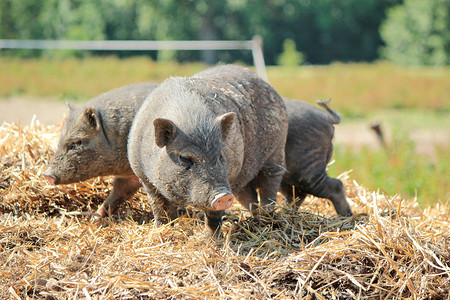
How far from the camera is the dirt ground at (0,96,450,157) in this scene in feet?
39.0

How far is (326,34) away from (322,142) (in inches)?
1543

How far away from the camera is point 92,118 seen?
174 inches

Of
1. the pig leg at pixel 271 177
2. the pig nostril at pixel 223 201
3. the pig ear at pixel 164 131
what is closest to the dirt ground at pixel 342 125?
the pig leg at pixel 271 177

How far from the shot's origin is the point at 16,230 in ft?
13.7

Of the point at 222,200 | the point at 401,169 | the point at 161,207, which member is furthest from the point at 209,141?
the point at 401,169

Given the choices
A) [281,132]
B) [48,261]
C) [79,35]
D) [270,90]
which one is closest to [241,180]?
[281,132]

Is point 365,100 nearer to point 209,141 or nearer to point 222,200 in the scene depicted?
point 209,141

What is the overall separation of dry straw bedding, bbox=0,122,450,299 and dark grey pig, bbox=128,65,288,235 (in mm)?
318

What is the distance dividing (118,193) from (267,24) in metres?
37.3

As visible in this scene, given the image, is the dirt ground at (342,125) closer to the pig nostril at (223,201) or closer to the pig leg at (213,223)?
the pig leg at (213,223)

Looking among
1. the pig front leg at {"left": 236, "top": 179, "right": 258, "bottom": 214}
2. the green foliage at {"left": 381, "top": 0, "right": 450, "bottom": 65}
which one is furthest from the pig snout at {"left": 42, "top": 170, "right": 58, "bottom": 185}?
the green foliage at {"left": 381, "top": 0, "right": 450, "bottom": 65}

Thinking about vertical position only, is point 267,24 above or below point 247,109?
below

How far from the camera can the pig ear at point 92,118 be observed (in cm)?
437

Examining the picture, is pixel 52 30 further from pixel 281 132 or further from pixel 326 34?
pixel 281 132
